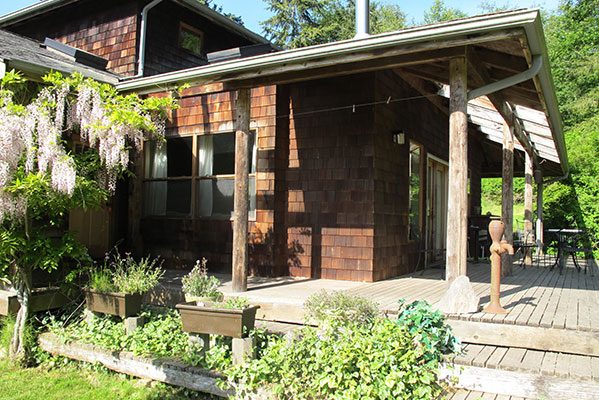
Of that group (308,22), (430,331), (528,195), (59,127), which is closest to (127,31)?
(59,127)

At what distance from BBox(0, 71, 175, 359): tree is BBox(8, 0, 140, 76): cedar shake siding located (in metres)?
4.35

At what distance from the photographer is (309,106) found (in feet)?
21.6

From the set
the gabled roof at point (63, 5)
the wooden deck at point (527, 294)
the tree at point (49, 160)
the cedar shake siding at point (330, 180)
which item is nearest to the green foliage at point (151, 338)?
the tree at point (49, 160)

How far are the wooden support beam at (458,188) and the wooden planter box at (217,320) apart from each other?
5.71 ft

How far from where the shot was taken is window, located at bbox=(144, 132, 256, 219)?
6.93 meters

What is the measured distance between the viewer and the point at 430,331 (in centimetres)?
→ 314

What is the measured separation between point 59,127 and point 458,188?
3583mm

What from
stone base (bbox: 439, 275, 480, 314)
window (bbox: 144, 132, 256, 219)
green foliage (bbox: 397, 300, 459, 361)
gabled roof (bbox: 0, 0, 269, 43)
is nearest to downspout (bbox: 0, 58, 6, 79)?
window (bbox: 144, 132, 256, 219)

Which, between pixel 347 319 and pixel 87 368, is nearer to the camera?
pixel 347 319

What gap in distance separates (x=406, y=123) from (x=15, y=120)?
5222mm

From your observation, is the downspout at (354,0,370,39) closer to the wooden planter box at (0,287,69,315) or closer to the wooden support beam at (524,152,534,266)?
the wooden planter box at (0,287,69,315)

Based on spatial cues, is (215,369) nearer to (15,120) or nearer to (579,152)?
(15,120)

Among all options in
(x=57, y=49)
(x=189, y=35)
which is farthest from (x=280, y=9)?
(x=57, y=49)

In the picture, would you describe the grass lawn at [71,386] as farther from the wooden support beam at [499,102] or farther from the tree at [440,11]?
the tree at [440,11]
